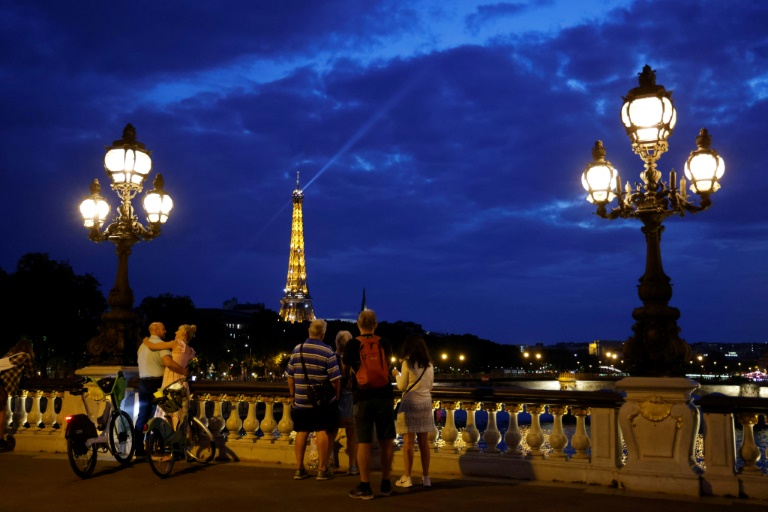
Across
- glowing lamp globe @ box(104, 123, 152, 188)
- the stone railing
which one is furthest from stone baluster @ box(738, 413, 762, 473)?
glowing lamp globe @ box(104, 123, 152, 188)

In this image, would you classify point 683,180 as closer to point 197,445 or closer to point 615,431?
point 615,431

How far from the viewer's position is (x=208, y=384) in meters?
13.4

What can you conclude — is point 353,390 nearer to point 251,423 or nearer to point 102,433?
point 251,423

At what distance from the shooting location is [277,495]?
9.87m

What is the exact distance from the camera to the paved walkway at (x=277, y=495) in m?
9.20

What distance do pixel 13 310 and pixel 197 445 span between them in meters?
42.1

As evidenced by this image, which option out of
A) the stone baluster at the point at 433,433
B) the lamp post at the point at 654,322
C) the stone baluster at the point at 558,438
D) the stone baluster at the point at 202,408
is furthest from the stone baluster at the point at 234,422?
the lamp post at the point at 654,322

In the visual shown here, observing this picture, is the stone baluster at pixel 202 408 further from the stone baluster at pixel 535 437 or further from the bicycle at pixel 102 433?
the stone baluster at pixel 535 437

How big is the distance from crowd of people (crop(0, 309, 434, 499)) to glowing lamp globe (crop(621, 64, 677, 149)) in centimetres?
398

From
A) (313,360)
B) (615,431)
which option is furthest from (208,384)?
(615,431)

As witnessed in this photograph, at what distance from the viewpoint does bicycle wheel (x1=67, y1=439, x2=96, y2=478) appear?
11078mm

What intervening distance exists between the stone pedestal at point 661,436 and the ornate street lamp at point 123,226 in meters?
8.17

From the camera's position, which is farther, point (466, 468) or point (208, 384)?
point (208, 384)

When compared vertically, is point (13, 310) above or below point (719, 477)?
above
